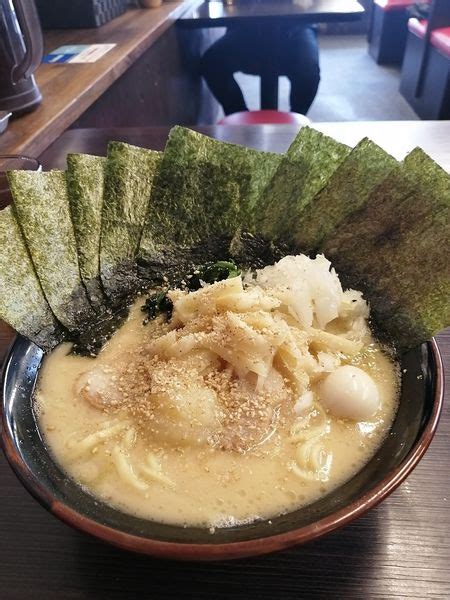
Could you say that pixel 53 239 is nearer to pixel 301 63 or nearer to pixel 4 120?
pixel 4 120

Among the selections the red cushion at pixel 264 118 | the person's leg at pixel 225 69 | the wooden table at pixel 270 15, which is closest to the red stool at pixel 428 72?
the wooden table at pixel 270 15

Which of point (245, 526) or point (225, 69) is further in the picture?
point (225, 69)

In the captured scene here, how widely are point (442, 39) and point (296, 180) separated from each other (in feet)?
14.1

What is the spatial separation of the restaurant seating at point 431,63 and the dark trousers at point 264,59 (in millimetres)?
1226

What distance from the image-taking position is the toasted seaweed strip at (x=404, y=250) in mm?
1202

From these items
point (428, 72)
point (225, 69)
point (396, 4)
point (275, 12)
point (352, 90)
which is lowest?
point (352, 90)

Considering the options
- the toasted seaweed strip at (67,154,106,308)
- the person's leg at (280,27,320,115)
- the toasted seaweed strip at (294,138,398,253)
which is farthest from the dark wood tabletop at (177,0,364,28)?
the toasted seaweed strip at (67,154,106,308)

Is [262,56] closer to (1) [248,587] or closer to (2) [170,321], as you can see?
(2) [170,321]

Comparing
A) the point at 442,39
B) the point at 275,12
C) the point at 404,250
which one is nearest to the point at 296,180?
the point at 404,250

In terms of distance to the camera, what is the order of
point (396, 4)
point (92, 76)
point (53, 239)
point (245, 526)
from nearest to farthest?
point (245, 526)
point (53, 239)
point (92, 76)
point (396, 4)

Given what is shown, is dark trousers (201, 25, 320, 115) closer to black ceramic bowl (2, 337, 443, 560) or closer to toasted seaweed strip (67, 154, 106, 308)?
toasted seaweed strip (67, 154, 106, 308)

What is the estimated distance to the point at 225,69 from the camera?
476cm

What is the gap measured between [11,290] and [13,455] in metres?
0.46

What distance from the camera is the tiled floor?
590cm
